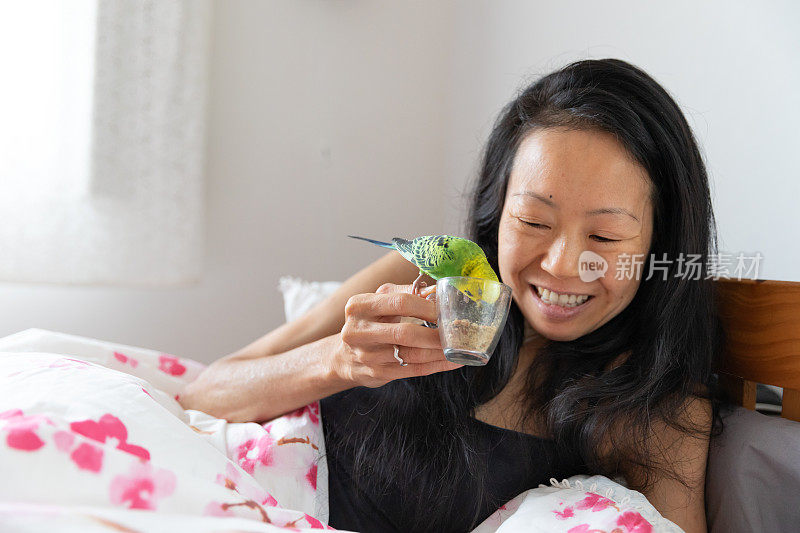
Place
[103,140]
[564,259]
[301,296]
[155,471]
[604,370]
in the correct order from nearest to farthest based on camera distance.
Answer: [155,471], [564,259], [604,370], [301,296], [103,140]

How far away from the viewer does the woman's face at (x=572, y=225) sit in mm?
1016

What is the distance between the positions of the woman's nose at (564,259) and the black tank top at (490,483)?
0.95 feet

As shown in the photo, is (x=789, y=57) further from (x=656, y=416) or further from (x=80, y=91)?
(x=80, y=91)

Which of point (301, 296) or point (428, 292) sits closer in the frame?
point (428, 292)

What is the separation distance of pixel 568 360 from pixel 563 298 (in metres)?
0.16

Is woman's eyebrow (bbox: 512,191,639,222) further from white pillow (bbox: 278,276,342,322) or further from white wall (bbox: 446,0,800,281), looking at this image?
white pillow (bbox: 278,276,342,322)

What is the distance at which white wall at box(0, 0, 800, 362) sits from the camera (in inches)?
75.9

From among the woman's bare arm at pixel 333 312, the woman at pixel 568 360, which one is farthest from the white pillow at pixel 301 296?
the woman at pixel 568 360

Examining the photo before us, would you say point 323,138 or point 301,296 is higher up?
point 323,138

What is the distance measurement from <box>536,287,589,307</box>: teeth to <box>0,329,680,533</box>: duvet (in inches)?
10.7

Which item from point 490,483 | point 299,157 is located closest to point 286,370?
point 490,483

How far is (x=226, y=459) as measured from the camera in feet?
2.94

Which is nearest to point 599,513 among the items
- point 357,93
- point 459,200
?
point 459,200

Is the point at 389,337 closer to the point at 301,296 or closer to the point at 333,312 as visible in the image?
the point at 333,312
